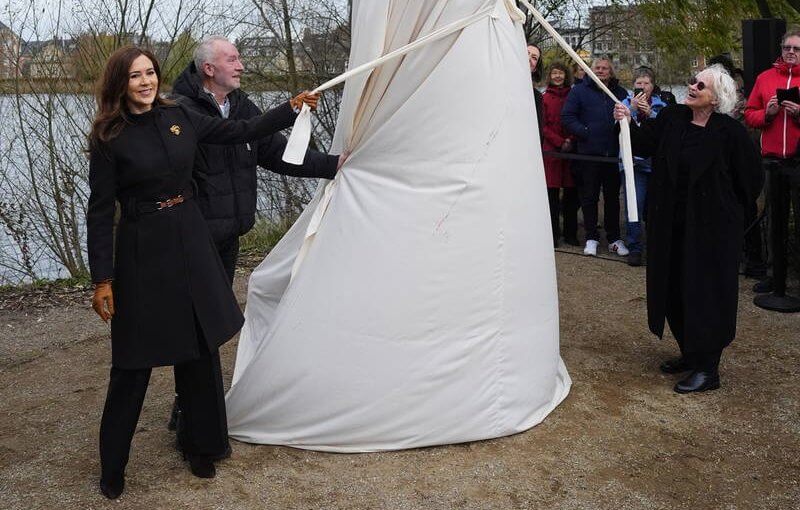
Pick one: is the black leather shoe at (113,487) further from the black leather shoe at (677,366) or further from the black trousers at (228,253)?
the black leather shoe at (677,366)

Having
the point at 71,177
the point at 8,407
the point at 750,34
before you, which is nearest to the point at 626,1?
the point at 750,34

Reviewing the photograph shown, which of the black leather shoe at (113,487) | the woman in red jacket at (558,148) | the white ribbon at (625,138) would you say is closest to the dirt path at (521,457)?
the black leather shoe at (113,487)

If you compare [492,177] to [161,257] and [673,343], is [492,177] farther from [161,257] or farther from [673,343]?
[673,343]

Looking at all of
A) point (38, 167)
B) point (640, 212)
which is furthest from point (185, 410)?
point (38, 167)

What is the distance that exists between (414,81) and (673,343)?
2574mm

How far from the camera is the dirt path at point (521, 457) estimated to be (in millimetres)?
3775

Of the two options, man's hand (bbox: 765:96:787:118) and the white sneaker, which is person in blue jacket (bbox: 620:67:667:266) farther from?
man's hand (bbox: 765:96:787:118)

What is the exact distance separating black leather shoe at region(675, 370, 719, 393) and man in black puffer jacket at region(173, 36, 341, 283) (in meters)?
2.11

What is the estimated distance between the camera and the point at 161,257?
146 inches

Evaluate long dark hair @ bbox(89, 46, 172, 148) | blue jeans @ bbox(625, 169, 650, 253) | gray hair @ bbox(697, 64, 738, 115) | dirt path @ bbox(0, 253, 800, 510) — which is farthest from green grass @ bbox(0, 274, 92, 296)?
gray hair @ bbox(697, 64, 738, 115)

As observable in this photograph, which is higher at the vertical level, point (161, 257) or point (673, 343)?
point (161, 257)

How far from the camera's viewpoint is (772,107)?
259 inches

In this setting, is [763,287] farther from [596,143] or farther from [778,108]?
[596,143]

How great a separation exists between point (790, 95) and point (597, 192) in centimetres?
188
